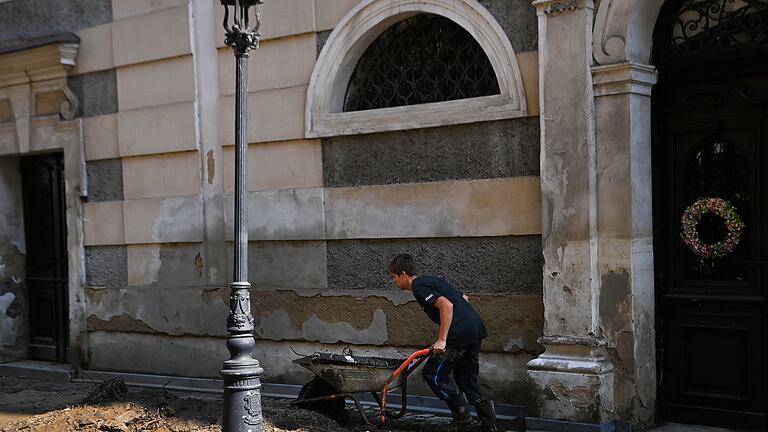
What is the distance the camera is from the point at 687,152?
7797 millimetres

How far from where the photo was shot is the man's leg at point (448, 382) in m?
7.55

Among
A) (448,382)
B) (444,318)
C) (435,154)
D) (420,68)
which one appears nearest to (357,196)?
(435,154)

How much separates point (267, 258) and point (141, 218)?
1864 mm

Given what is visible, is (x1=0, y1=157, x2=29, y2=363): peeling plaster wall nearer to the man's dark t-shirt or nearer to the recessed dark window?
the recessed dark window

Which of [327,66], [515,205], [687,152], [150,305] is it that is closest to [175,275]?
[150,305]

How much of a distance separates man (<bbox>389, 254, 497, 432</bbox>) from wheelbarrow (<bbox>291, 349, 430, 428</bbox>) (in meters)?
0.18

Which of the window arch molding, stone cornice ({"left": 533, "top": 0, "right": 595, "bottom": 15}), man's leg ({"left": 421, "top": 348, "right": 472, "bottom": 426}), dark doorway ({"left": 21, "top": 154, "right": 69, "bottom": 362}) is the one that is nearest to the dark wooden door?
stone cornice ({"left": 533, "top": 0, "right": 595, "bottom": 15})

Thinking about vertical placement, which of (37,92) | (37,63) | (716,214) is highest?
(37,63)

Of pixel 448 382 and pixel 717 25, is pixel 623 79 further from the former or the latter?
pixel 448 382

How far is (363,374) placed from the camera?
7738 millimetres

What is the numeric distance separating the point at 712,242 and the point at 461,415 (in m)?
2.41

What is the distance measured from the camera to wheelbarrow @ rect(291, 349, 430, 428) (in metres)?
7.61

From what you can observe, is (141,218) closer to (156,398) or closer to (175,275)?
(175,275)

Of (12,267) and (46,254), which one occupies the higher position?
(46,254)
